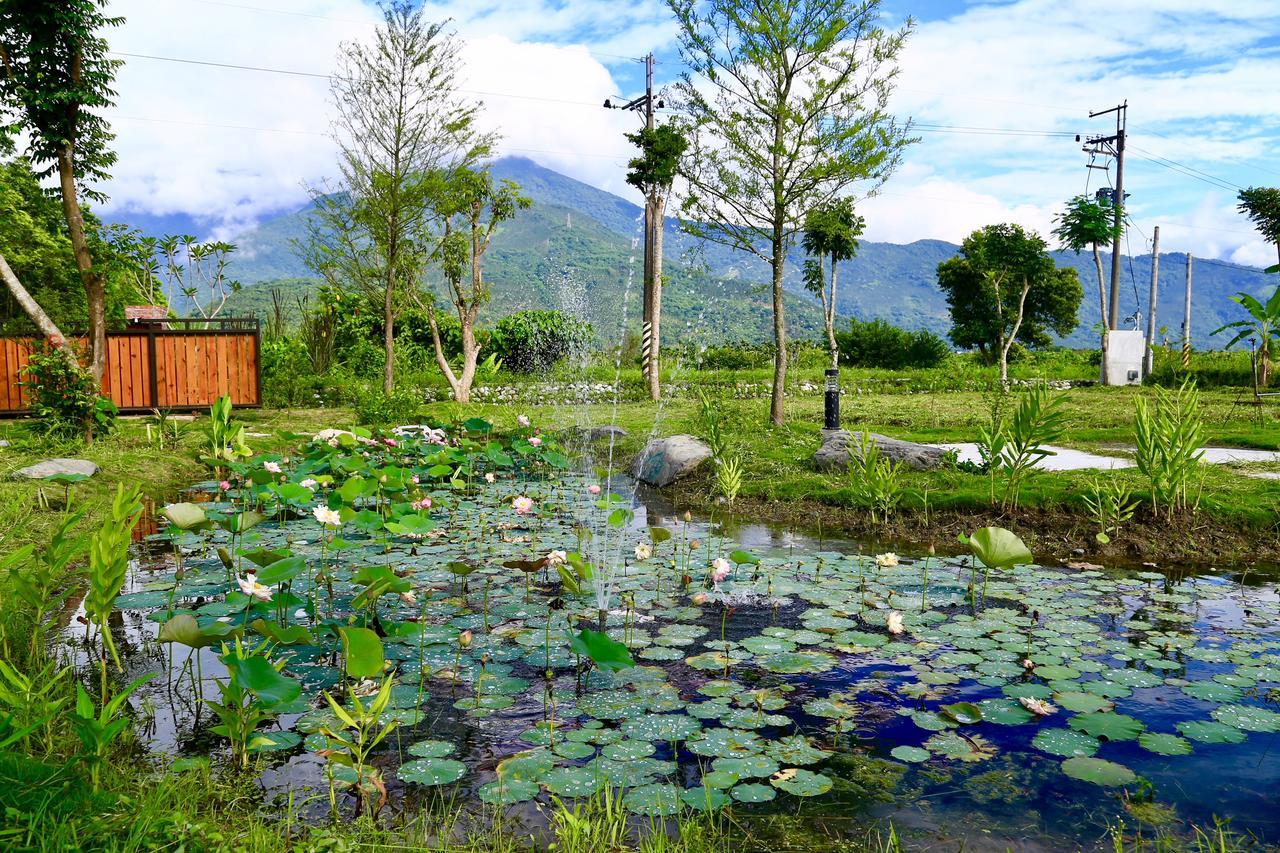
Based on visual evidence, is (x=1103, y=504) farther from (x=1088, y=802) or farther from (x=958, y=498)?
(x=1088, y=802)

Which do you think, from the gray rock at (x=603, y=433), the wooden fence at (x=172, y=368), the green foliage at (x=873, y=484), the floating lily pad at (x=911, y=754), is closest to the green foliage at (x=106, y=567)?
the floating lily pad at (x=911, y=754)

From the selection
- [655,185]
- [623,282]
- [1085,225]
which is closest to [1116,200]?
[1085,225]

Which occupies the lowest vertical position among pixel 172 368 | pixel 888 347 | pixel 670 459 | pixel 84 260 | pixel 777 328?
pixel 670 459

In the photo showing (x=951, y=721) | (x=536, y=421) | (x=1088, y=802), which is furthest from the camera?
(x=536, y=421)

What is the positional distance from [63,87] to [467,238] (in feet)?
21.5

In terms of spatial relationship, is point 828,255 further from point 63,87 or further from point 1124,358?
point 63,87

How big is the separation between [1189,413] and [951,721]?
3.28m

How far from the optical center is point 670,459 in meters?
7.04

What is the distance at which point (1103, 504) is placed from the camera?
4801mm

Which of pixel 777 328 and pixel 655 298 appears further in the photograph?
pixel 655 298

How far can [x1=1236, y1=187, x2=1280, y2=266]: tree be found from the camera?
18.6m

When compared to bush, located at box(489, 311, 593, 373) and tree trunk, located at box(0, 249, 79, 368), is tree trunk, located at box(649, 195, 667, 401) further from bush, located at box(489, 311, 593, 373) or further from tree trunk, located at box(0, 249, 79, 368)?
tree trunk, located at box(0, 249, 79, 368)

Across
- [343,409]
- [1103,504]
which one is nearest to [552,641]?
[1103,504]

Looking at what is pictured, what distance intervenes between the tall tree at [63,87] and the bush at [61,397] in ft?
1.74
